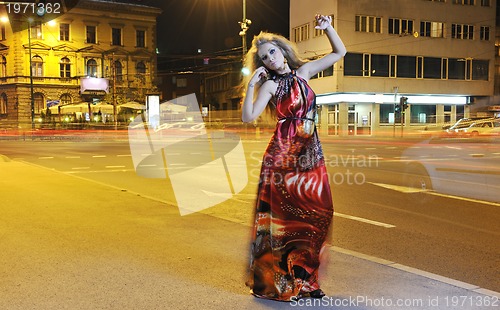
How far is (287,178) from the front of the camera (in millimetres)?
3648

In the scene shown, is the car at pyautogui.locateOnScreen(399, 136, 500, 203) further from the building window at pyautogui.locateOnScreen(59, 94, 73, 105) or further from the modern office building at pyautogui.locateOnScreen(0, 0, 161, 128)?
the building window at pyautogui.locateOnScreen(59, 94, 73, 105)

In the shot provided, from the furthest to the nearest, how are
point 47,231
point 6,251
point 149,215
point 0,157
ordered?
point 0,157 < point 149,215 < point 47,231 < point 6,251

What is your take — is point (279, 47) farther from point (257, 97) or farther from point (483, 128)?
point (483, 128)

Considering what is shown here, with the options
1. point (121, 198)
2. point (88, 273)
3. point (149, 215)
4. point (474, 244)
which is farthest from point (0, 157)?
point (474, 244)

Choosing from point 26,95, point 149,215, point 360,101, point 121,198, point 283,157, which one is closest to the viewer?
point 283,157

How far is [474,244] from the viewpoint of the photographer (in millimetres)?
6012

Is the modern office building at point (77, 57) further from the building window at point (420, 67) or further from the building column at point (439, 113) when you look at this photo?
the building column at point (439, 113)

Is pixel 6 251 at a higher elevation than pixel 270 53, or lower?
lower

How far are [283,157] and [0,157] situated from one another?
16506 mm

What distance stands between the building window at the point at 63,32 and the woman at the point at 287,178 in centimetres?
6543

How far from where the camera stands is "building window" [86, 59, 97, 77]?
215 ft

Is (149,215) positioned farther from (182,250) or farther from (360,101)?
(360,101)

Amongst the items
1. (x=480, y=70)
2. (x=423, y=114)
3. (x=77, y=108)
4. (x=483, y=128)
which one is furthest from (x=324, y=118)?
(x=77, y=108)

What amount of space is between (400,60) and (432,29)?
4.46 metres
